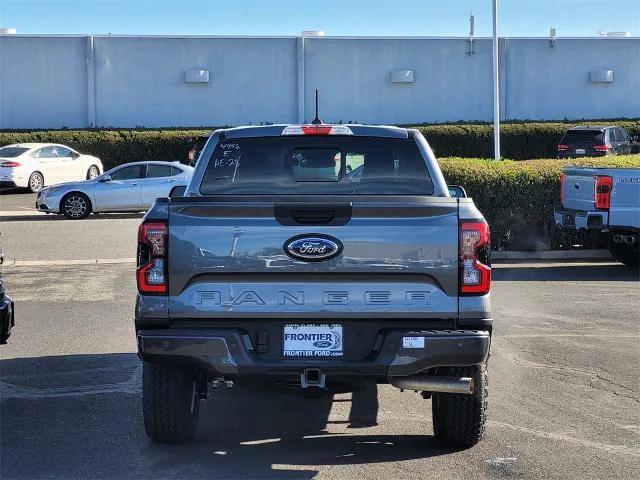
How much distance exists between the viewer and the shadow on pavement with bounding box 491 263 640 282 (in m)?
13.8

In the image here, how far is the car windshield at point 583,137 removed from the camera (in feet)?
106

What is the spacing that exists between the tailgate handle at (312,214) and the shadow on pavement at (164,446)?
1.40 meters

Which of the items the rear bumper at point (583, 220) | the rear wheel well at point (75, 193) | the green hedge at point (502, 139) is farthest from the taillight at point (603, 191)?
the green hedge at point (502, 139)

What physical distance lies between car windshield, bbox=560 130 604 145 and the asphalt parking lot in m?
21.5

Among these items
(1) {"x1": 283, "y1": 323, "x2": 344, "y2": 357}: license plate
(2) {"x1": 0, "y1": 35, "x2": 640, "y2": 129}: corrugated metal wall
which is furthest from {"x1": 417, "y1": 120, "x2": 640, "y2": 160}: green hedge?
(1) {"x1": 283, "y1": 323, "x2": 344, "y2": 357}: license plate

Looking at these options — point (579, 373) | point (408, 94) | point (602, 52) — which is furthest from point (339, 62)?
point (579, 373)

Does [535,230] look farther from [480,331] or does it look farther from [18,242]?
[480,331]

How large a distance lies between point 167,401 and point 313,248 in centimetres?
131

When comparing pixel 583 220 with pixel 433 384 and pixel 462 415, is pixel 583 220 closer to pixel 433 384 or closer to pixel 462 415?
pixel 462 415

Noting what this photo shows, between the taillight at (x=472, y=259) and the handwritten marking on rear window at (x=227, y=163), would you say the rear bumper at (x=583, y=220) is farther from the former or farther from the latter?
the taillight at (x=472, y=259)

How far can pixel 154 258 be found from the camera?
19.0 ft

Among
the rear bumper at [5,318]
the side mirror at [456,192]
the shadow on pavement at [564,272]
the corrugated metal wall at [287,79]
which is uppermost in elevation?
the corrugated metal wall at [287,79]

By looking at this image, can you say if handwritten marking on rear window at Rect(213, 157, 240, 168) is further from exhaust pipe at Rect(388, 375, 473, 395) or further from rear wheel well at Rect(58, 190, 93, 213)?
rear wheel well at Rect(58, 190, 93, 213)

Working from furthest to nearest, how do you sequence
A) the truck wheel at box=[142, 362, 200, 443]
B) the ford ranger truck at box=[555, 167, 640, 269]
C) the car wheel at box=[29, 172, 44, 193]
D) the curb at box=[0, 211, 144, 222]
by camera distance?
the car wheel at box=[29, 172, 44, 193], the curb at box=[0, 211, 144, 222], the ford ranger truck at box=[555, 167, 640, 269], the truck wheel at box=[142, 362, 200, 443]
